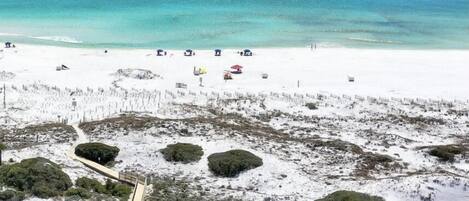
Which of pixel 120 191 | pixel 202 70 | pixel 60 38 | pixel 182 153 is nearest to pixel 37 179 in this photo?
pixel 120 191

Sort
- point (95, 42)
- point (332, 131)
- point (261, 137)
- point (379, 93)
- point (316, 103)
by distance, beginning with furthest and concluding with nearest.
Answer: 1. point (95, 42)
2. point (379, 93)
3. point (316, 103)
4. point (332, 131)
5. point (261, 137)

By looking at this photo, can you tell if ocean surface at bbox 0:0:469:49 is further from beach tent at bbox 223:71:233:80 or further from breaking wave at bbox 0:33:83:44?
beach tent at bbox 223:71:233:80

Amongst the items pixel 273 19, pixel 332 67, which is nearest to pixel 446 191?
pixel 332 67

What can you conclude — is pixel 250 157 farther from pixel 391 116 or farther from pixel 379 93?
pixel 379 93

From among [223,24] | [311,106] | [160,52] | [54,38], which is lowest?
[311,106]

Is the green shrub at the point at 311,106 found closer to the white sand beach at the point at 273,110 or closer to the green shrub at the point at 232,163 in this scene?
the white sand beach at the point at 273,110

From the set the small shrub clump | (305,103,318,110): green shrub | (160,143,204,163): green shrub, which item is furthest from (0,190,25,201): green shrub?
(305,103,318,110): green shrub

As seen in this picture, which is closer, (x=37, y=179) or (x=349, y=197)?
(x=37, y=179)

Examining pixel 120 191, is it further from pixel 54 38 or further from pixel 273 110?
pixel 54 38
